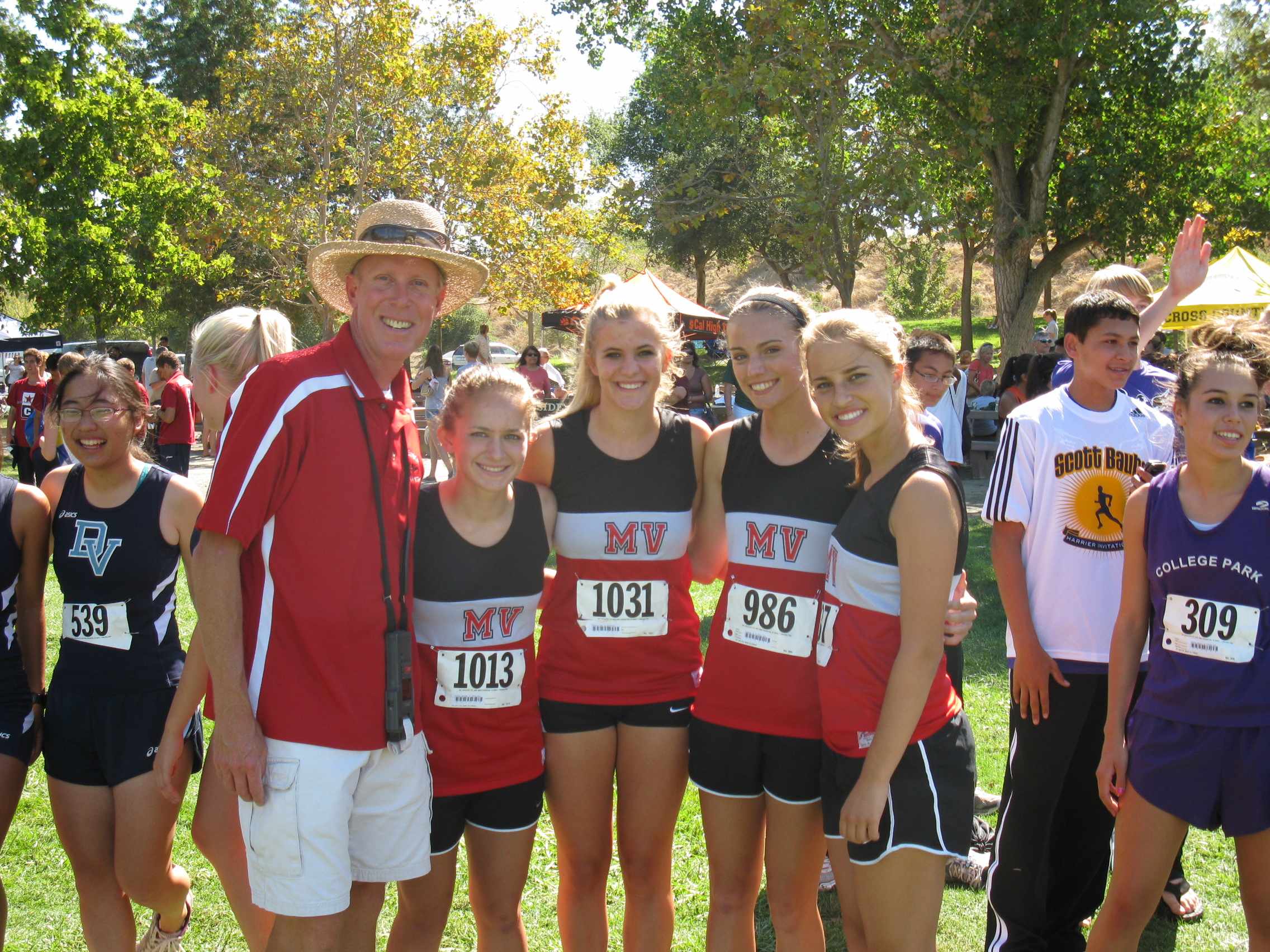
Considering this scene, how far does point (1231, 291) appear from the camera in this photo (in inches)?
525

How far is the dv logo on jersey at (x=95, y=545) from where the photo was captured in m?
2.94

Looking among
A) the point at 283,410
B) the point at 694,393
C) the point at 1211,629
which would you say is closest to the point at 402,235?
the point at 283,410

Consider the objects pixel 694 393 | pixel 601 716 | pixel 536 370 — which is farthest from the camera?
pixel 536 370

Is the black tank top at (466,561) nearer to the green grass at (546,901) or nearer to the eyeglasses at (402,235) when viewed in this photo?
the eyeglasses at (402,235)

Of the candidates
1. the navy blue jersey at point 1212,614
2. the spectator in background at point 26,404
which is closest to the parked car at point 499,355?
the spectator in background at point 26,404

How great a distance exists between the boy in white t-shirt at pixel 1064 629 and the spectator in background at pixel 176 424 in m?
10.6

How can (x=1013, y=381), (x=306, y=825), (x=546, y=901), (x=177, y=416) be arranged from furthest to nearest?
(x=177, y=416) < (x=1013, y=381) < (x=546, y=901) < (x=306, y=825)

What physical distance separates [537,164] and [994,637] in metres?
16.8

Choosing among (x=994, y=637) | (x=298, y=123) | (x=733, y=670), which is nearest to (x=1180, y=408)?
(x=733, y=670)

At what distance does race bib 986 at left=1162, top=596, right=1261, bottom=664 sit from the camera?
254 cm

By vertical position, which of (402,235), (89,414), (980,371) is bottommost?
(89,414)

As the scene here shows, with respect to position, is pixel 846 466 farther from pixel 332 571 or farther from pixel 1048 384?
pixel 1048 384

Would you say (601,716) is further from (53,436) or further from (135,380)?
(53,436)

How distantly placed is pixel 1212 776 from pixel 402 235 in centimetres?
252
